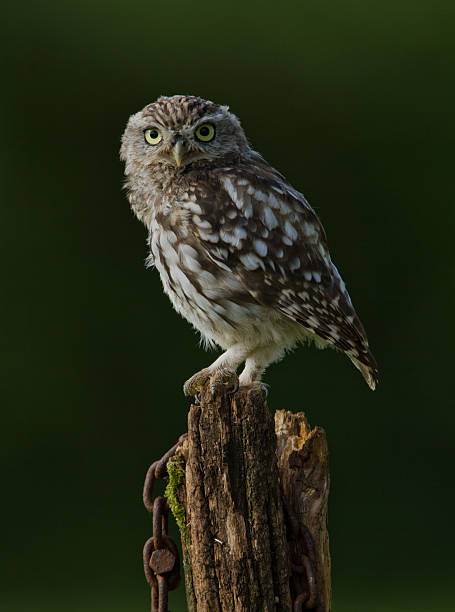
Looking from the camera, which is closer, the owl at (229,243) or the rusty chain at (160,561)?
the rusty chain at (160,561)

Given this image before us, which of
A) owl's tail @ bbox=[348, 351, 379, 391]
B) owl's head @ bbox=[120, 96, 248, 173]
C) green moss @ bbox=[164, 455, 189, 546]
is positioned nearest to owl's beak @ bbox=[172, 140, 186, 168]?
owl's head @ bbox=[120, 96, 248, 173]

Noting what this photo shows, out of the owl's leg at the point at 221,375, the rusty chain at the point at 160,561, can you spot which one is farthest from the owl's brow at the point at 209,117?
the rusty chain at the point at 160,561

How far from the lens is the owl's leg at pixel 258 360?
3.01 m

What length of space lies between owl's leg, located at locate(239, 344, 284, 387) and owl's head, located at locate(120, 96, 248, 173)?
30.8 inches

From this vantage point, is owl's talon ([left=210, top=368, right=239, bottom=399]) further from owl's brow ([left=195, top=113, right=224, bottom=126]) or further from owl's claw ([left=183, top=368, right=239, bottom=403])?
owl's brow ([left=195, top=113, right=224, bottom=126])

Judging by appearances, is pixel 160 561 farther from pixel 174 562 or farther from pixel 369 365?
pixel 369 365

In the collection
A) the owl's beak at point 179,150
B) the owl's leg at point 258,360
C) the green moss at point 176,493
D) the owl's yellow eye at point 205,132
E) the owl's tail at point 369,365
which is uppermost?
the owl's yellow eye at point 205,132

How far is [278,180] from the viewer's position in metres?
3.01

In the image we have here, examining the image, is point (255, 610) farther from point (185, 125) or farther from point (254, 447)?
point (185, 125)

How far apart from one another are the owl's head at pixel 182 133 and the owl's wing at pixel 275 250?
0.43 feet

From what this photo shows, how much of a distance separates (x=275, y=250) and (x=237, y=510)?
3.61 ft

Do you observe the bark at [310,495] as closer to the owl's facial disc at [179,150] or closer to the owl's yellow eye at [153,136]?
the owl's facial disc at [179,150]

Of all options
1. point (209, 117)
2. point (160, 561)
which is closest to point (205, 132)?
point (209, 117)

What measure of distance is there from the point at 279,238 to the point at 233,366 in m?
0.53
